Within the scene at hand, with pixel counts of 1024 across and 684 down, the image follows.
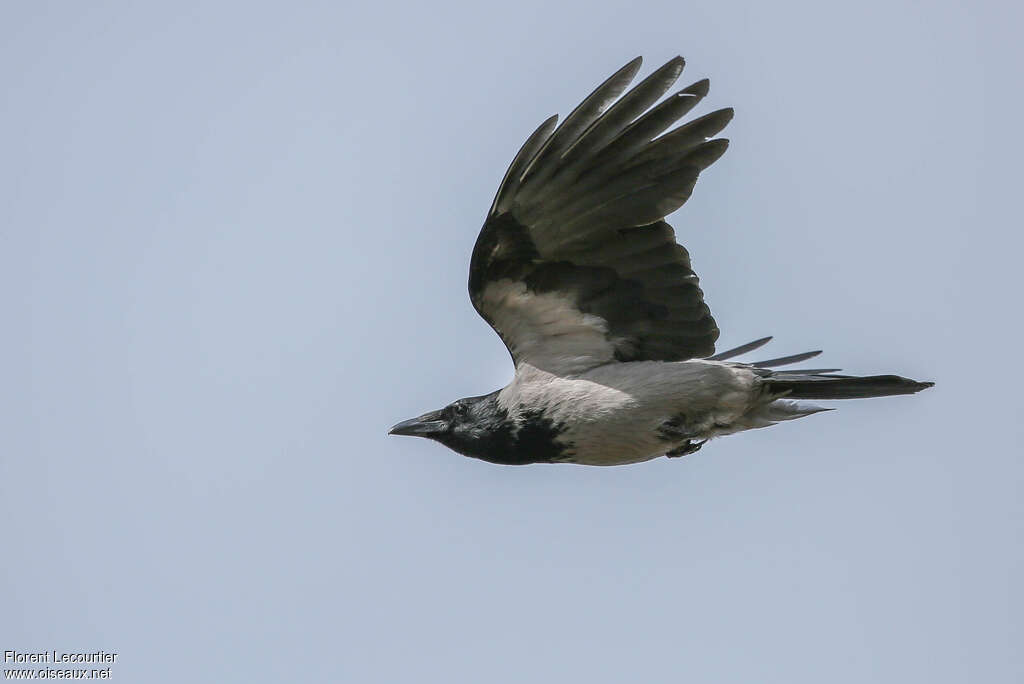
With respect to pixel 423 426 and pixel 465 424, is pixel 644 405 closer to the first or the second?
pixel 465 424

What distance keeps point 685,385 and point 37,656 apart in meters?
5.89

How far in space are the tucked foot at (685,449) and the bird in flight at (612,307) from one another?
15 mm

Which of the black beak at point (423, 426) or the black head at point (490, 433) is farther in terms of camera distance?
the black beak at point (423, 426)

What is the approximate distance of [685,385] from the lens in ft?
30.9

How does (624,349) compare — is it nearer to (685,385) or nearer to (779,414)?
(685,385)

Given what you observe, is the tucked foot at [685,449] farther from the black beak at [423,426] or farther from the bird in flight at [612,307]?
the black beak at [423,426]

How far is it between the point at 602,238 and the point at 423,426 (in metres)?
2.23

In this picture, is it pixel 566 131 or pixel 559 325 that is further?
pixel 559 325

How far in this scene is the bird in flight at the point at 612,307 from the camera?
8930 millimetres

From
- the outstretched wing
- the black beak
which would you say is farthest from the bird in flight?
the black beak

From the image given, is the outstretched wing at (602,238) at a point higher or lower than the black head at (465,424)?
higher

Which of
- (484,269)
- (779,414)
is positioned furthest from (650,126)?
(779,414)

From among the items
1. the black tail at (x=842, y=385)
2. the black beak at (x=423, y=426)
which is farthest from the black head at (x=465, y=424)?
the black tail at (x=842, y=385)

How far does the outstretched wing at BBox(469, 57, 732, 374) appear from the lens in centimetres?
889
